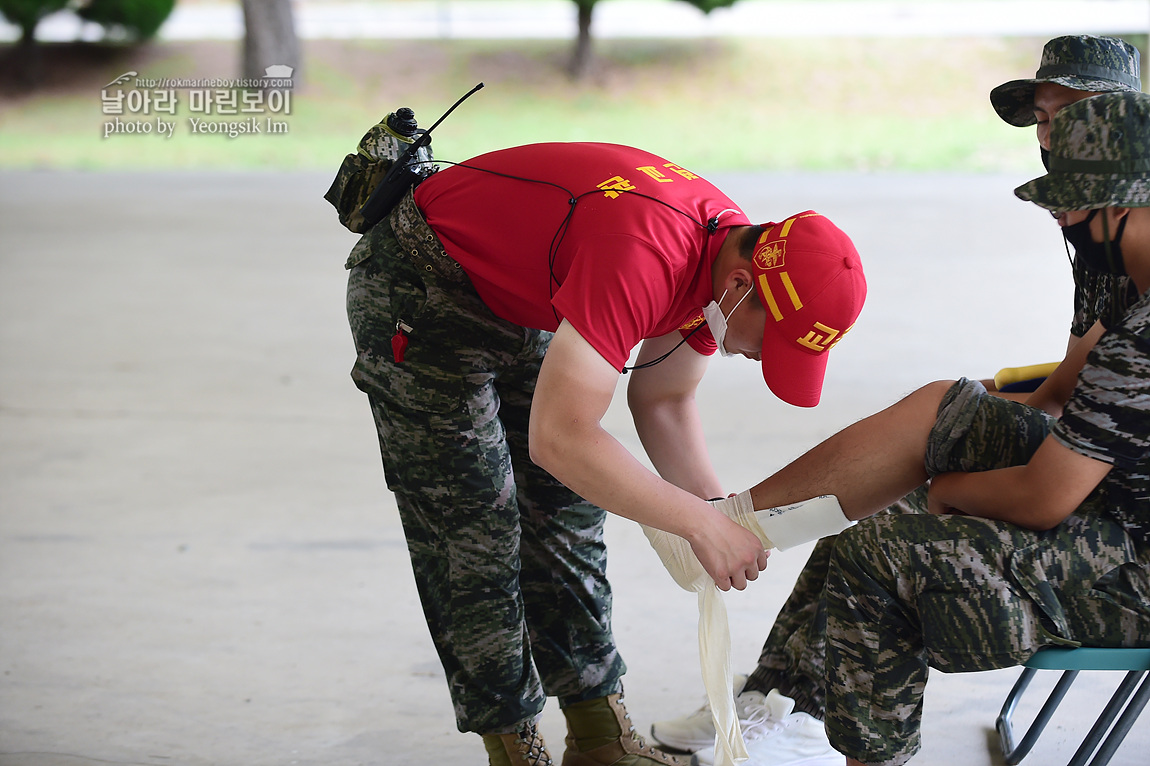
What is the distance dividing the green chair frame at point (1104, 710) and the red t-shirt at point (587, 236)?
0.67 m

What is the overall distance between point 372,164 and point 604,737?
106 cm

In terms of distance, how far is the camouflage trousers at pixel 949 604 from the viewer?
1.41 m

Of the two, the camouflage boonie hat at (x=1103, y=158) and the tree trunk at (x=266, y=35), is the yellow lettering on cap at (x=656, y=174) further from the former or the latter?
the tree trunk at (x=266, y=35)

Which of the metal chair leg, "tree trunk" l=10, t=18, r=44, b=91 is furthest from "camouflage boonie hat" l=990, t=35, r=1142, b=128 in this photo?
"tree trunk" l=10, t=18, r=44, b=91

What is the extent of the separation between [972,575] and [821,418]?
2.43m

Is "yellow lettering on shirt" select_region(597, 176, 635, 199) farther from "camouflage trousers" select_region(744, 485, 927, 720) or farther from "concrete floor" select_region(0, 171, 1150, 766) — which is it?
"concrete floor" select_region(0, 171, 1150, 766)

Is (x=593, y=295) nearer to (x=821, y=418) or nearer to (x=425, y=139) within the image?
(x=425, y=139)

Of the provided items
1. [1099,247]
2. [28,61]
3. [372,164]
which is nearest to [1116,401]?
[1099,247]

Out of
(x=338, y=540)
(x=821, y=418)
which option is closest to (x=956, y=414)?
(x=338, y=540)

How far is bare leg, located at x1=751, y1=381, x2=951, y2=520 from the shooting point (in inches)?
63.0

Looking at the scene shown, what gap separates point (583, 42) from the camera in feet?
49.4

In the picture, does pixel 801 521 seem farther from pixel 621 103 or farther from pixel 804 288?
pixel 621 103

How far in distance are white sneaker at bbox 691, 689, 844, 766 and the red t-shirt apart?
66cm

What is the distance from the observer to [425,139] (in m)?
1.85
